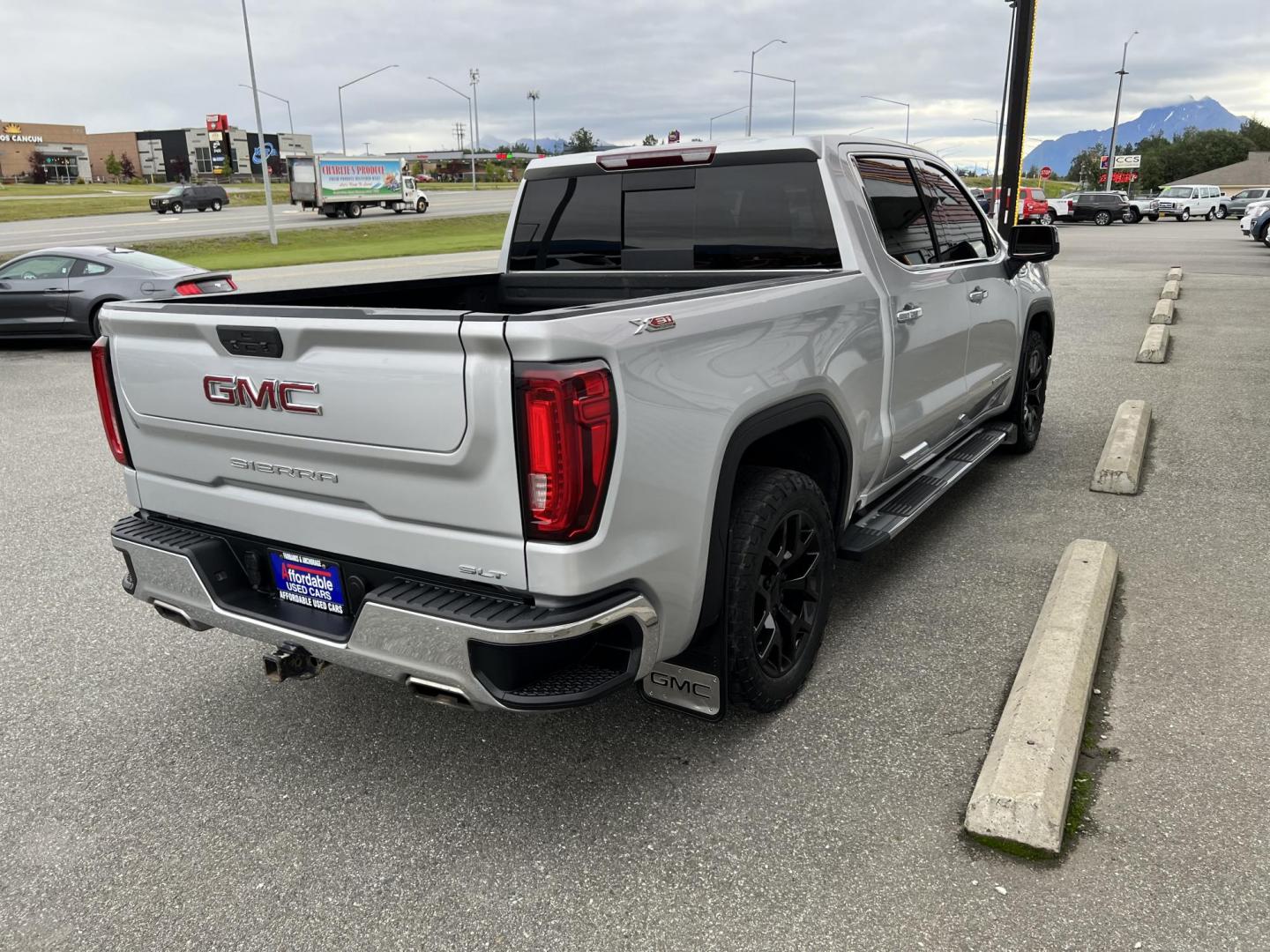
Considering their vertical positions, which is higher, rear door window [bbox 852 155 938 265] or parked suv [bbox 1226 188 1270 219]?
rear door window [bbox 852 155 938 265]

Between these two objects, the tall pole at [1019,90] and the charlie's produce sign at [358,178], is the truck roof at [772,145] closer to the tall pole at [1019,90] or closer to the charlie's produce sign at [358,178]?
the tall pole at [1019,90]

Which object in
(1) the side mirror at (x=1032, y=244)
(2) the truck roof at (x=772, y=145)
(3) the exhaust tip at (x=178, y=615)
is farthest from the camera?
(1) the side mirror at (x=1032, y=244)

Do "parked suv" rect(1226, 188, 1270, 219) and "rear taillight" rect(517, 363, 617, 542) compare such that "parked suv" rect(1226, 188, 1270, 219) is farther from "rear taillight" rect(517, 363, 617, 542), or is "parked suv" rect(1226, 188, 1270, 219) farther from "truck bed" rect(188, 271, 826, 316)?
"rear taillight" rect(517, 363, 617, 542)

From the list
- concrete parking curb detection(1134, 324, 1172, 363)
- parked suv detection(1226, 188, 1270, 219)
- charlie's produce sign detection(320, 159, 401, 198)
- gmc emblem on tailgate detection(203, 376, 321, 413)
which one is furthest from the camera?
parked suv detection(1226, 188, 1270, 219)

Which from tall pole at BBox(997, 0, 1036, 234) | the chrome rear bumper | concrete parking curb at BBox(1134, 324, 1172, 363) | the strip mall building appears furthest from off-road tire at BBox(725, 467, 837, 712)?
the strip mall building

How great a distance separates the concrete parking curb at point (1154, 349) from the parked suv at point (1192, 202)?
144ft

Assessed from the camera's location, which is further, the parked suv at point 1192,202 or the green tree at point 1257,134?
the green tree at point 1257,134

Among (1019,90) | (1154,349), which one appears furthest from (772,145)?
(1019,90)

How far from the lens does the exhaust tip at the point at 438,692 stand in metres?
2.61

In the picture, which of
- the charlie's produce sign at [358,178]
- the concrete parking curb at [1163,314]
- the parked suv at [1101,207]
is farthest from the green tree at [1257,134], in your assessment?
the concrete parking curb at [1163,314]

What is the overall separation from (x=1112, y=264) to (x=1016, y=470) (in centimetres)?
1895

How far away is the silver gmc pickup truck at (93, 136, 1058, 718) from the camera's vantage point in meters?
2.47

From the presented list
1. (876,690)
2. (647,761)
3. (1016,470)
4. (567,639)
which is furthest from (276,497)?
(1016,470)

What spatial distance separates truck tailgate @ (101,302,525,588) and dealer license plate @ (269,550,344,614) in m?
0.07
